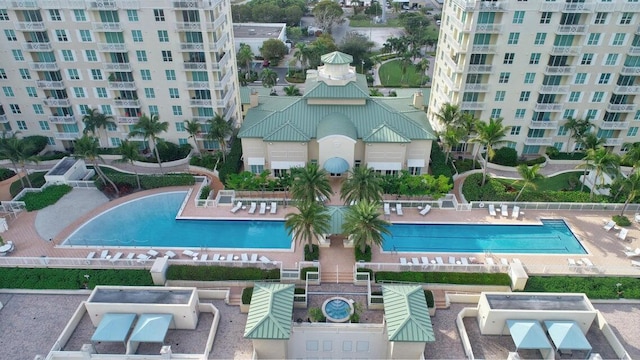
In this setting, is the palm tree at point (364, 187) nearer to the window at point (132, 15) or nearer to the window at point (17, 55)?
the window at point (132, 15)

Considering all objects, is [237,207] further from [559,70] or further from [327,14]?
[327,14]

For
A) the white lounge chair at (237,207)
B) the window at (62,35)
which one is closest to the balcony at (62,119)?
the window at (62,35)

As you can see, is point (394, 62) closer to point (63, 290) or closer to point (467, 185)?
point (467, 185)

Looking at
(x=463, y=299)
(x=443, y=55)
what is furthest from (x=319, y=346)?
(x=443, y=55)

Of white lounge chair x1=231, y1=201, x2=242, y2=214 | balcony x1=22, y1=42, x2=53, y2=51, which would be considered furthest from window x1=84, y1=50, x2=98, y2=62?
white lounge chair x1=231, y1=201, x2=242, y2=214

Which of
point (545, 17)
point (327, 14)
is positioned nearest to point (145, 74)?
point (545, 17)

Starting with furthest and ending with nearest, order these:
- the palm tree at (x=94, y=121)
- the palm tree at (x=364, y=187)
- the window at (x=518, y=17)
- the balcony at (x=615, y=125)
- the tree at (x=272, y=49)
Answer: the tree at (x=272, y=49) → the balcony at (x=615, y=125) → the palm tree at (x=94, y=121) → the window at (x=518, y=17) → the palm tree at (x=364, y=187)
